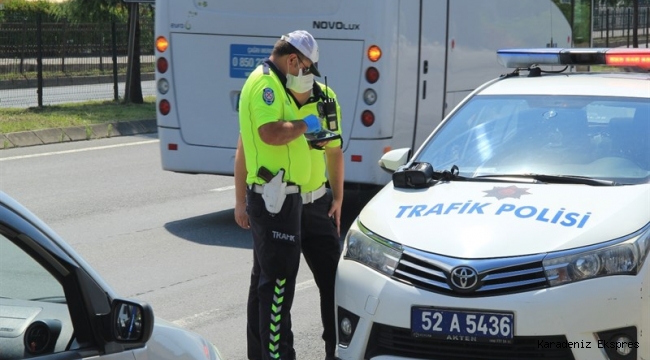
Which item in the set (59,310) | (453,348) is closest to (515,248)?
(453,348)

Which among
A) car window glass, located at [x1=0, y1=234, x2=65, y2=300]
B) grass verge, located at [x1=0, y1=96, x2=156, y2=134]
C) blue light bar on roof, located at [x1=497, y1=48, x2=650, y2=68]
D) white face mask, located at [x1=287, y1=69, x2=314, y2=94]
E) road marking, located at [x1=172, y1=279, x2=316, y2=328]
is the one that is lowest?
road marking, located at [x1=172, y1=279, x2=316, y2=328]

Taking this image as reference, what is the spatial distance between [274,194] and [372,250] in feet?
2.23

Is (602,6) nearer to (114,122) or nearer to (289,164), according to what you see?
(114,122)

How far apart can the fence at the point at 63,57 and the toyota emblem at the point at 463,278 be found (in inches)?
677

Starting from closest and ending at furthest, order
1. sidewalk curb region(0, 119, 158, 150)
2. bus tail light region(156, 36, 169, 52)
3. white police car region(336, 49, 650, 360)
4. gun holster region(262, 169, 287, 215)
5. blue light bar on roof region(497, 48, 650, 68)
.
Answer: white police car region(336, 49, 650, 360) → gun holster region(262, 169, 287, 215) → blue light bar on roof region(497, 48, 650, 68) → bus tail light region(156, 36, 169, 52) → sidewalk curb region(0, 119, 158, 150)

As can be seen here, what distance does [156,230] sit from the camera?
1064cm

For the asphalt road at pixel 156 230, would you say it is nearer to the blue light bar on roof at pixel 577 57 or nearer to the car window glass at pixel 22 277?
the blue light bar on roof at pixel 577 57

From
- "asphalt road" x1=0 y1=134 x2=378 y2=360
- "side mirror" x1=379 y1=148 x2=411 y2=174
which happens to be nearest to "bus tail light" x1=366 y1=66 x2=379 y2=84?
"asphalt road" x1=0 y1=134 x2=378 y2=360

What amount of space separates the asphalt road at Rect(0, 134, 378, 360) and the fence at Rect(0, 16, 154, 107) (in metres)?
7.30

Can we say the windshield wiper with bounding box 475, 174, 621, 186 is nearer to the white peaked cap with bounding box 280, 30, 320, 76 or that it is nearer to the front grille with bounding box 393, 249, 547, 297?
the front grille with bounding box 393, 249, 547, 297

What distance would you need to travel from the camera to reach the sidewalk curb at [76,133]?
1633 cm

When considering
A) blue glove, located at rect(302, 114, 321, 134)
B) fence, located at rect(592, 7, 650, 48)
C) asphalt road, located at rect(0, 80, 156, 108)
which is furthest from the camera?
fence, located at rect(592, 7, 650, 48)

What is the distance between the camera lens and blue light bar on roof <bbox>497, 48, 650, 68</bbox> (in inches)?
273

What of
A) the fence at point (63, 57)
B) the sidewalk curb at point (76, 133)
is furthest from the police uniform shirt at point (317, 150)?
the fence at point (63, 57)
